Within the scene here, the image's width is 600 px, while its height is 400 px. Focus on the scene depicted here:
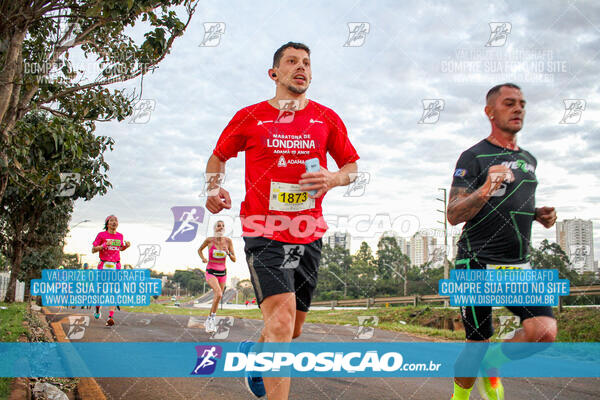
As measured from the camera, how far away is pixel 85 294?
9703 mm

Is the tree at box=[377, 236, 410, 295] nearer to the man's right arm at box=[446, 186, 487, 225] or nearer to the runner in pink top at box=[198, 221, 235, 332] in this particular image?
the runner in pink top at box=[198, 221, 235, 332]

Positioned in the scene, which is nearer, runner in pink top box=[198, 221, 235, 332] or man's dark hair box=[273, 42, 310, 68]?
man's dark hair box=[273, 42, 310, 68]

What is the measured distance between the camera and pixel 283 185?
10.9 feet

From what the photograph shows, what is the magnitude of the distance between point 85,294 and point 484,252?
28.4ft

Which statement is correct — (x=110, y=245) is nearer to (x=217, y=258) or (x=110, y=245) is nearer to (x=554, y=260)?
(x=217, y=258)

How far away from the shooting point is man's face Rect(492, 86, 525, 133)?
134 inches

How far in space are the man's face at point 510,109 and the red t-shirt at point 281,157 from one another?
1.11 meters

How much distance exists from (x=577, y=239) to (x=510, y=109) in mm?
2492

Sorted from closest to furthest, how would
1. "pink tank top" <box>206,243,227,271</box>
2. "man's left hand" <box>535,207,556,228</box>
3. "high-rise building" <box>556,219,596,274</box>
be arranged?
"man's left hand" <box>535,207,556,228</box>, "high-rise building" <box>556,219,596,274</box>, "pink tank top" <box>206,243,227,271</box>

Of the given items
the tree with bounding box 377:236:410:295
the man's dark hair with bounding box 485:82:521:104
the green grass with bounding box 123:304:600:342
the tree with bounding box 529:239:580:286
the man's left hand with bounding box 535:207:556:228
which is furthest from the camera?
the green grass with bounding box 123:304:600:342

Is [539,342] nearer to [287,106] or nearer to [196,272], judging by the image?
[287,106]

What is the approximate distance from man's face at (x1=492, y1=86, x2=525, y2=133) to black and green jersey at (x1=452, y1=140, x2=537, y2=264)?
0.19 metres

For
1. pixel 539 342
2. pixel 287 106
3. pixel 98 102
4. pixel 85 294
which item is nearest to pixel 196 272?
pixel 85 294

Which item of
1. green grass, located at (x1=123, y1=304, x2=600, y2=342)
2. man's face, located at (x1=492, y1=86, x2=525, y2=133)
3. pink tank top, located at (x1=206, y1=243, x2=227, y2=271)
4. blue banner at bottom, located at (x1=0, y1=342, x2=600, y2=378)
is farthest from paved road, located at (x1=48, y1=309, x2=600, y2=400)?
pink tank top, located at (x1=206, y1=243, x2=227, y2=271)
